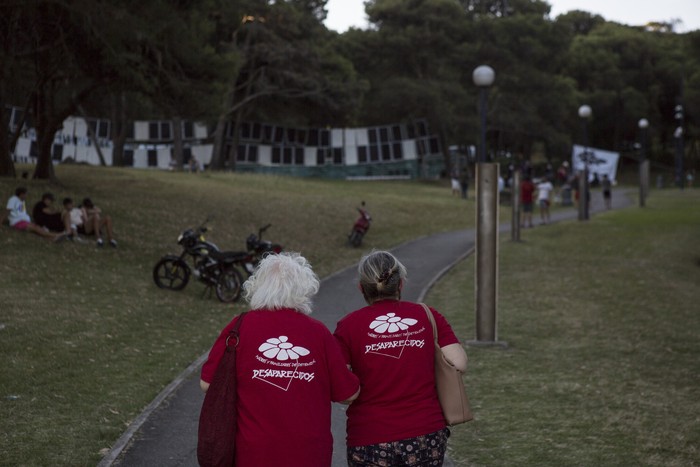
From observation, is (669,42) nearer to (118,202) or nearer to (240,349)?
(118,202)

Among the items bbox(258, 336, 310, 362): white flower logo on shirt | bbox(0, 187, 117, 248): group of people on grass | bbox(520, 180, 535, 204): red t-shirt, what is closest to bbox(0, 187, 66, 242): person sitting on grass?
bbox(0, 187, 117, 248): group of people on grass

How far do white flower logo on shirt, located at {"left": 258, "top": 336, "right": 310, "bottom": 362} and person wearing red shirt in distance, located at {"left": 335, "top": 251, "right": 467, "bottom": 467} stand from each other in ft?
1.31

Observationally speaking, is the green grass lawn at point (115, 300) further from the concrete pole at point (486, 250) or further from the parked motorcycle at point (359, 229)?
the concrete pole at point (486, 250)

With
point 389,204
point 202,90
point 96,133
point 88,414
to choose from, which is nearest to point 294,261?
point 88,414

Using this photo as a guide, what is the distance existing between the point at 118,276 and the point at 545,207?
65.7ft

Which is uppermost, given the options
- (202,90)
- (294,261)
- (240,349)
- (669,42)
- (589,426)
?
(669,42)

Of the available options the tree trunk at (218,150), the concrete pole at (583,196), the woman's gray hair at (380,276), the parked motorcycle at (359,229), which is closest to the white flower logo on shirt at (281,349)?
the woman's gray hair at (380,276)

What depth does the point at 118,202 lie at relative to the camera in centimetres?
2586

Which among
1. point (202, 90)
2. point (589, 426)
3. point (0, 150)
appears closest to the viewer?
point (589, 426)

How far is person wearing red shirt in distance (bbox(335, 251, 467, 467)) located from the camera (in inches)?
162

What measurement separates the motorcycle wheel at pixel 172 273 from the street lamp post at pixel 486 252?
5.97m

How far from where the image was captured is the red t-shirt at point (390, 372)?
4137 mm

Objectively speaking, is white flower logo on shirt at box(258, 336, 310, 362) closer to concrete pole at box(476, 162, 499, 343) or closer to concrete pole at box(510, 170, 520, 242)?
concrete pole at box(476, 162, 499, 343)

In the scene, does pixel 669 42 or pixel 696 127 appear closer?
pixel 696 127
